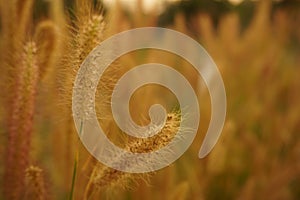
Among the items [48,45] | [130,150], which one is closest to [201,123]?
[48,45]

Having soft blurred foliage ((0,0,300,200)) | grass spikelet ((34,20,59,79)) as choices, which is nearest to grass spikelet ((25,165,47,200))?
soft blurred foliage ((0,0,300,200))

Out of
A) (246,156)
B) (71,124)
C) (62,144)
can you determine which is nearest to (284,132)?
(246,156)

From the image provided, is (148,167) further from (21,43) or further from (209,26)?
(209,26)

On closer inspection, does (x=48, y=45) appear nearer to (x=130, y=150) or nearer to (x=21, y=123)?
(x=21, y=123)

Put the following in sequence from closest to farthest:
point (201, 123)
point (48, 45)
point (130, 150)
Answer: point (130, 150)
point (48, 45)
point (201, 123)

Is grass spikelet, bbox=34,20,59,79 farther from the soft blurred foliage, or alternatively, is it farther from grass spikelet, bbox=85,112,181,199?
grass spikelet, bbox=85,112,181,199

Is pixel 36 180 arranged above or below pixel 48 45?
below
